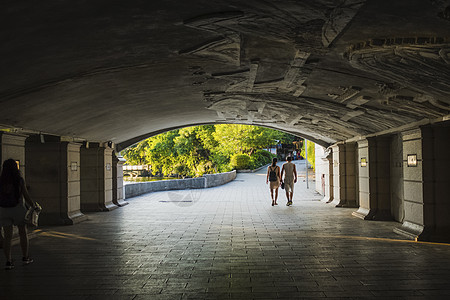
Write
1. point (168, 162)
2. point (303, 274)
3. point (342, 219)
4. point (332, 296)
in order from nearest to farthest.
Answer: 1. point (332, 296)
2. point (303, 274)
3. point (342, 219)
4. point (168, 162)

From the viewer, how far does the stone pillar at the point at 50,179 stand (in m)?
11.4

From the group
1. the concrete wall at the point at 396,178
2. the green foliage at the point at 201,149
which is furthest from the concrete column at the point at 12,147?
the green foliage at the point at 201,149

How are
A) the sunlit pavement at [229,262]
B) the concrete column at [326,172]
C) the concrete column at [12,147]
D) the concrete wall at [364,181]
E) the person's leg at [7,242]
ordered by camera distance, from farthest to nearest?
the concrete column at [326,172]
the concrete wall at [364,181]
the concrete column at [12,147]
the person's leg at [7,242]
the sunlit pavement at [229,262]

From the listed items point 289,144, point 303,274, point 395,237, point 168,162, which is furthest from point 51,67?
point 289,144

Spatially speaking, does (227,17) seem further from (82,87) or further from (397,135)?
(397,135)

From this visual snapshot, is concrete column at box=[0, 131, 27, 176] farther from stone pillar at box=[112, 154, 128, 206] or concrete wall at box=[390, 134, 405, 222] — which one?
concrete wall at box=[390, 134, 405, 222]

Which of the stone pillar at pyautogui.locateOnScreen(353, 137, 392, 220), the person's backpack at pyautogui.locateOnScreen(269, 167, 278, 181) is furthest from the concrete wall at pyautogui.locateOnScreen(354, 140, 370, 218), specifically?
the person's backpack at pyautogui.locateOnScreen(269, 167, 278, 181)

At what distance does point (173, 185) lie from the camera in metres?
24.8

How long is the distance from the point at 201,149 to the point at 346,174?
91.4ft

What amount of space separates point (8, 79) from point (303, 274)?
16.9ft

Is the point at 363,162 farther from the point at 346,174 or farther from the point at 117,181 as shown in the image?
the point at 117,181

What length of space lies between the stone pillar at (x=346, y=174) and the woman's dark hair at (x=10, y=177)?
10.9 meters

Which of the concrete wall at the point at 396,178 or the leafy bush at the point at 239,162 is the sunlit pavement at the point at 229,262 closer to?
the concrete wall at the point at 396,178

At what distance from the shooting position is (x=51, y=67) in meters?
5.90
